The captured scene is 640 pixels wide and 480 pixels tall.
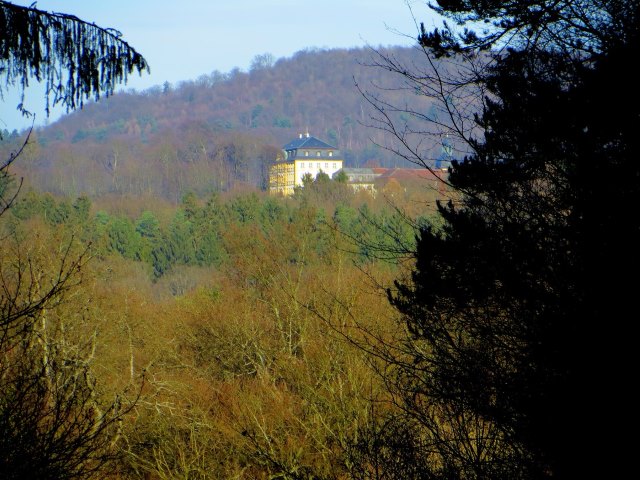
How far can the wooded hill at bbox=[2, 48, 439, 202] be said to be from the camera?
236 ft

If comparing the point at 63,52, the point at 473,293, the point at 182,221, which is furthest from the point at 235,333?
the point at 182,221

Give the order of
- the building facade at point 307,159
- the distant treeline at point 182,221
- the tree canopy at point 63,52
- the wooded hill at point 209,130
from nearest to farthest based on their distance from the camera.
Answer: the tree canopy at point 63,52, the distant treeline at point 182,221, the wooded hill at point 209,130, the building facade at point 307,159

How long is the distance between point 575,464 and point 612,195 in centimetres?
174

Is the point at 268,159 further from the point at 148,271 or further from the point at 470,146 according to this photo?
the point at 470,146

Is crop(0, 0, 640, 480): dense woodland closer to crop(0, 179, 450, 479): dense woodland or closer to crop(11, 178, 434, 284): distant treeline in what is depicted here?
crop(0, 179, 450, 479): dense woodland

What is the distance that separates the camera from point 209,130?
93.9m

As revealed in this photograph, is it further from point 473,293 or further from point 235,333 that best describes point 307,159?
point 473,293

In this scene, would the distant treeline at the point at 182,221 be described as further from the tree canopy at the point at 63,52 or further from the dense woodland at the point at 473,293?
the tree canopy at the point at 63,52

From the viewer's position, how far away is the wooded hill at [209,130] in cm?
7200

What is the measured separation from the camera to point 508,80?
5.98 meters

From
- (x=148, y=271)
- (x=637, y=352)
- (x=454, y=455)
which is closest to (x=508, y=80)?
(x=637, y=352)

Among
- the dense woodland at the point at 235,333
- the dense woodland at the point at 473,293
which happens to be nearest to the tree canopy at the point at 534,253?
the dense woodland at the point at 473,293

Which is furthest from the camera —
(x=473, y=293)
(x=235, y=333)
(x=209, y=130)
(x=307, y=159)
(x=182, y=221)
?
(x=209, y=130)

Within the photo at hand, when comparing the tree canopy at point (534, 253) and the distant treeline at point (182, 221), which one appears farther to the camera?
the distant treeline at point (182, 221)
